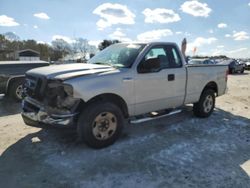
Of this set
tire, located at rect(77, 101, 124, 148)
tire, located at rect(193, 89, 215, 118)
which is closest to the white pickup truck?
tire, located at rect(77, 101, 124, 148)

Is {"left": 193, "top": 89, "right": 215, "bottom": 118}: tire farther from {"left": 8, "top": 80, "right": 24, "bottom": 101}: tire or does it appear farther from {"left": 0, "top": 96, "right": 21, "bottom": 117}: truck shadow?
{"left": 8, "top": 80, "right": 24, "bottom": 101}: tire

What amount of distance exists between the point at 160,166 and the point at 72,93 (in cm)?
179

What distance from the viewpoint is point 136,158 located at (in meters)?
4.15

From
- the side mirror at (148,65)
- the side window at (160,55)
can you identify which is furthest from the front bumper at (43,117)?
the side window at (160,55)

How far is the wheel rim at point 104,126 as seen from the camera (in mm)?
4351

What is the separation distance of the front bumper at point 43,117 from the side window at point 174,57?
8.68ft

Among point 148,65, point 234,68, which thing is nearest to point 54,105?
point 148,65

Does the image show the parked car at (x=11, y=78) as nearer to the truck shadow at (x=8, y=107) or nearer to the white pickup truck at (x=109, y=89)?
the truck shadow at (x=8, y=107)

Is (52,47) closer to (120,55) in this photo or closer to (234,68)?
(234,68)

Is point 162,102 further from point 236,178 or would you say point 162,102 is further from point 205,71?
point 236,178

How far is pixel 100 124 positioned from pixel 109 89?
0.64 m

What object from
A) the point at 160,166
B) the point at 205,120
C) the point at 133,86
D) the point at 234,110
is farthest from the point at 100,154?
the point at 234,110

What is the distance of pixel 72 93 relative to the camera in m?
4.01

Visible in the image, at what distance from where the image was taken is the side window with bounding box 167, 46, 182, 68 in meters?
5.65
